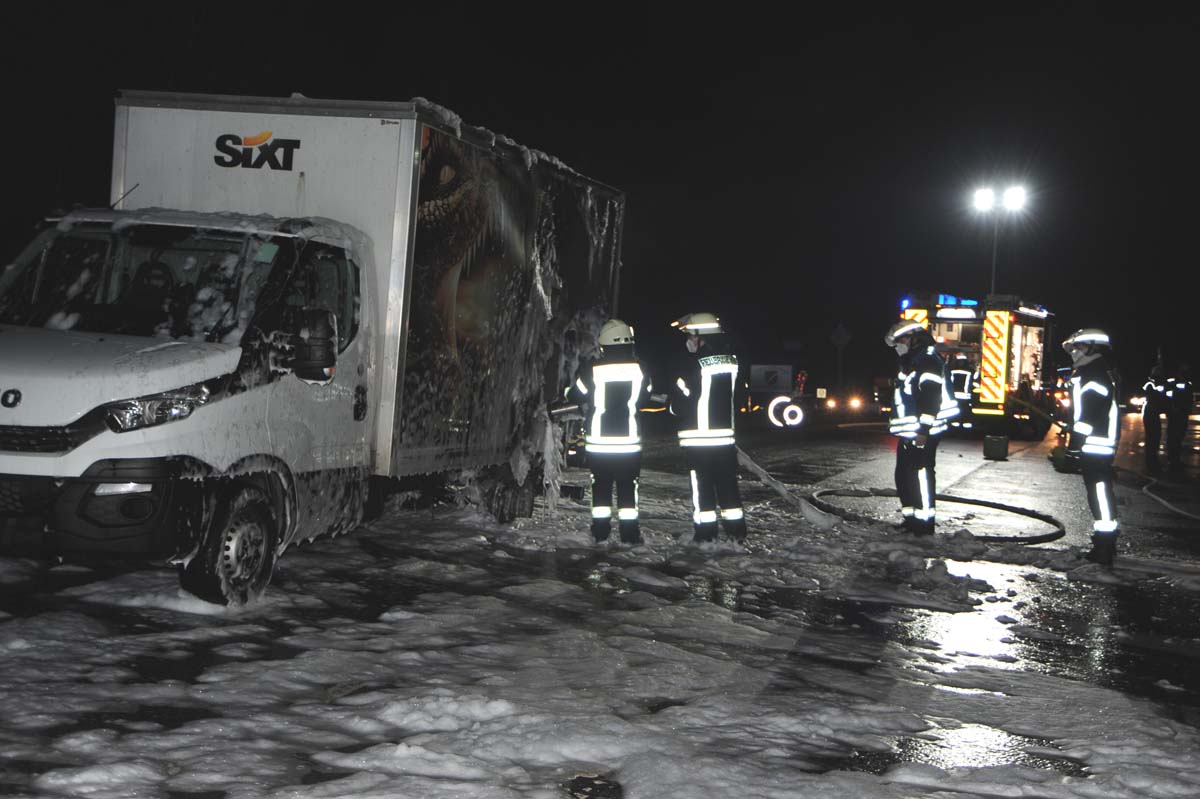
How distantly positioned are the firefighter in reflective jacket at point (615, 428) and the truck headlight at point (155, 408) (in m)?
4.08

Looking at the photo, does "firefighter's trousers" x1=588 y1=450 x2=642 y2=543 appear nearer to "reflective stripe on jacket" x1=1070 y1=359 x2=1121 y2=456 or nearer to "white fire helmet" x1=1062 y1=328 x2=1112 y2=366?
"reflective stripe on jacket" x1=1070 y1=359 x2=1121 y2=456

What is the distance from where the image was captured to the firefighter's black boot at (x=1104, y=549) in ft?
32.6

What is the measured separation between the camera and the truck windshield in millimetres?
6645

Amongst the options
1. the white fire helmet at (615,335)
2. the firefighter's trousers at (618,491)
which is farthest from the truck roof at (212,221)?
the firefighter's trousers at (618,491)

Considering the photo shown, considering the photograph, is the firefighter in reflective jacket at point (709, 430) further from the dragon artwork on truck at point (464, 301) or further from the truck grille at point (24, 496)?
the truck grille at point (24, 496)

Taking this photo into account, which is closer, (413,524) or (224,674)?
(224,674)

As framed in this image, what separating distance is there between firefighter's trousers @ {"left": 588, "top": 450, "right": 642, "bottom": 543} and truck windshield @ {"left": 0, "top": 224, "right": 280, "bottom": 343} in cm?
362

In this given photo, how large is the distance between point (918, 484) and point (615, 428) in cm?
309

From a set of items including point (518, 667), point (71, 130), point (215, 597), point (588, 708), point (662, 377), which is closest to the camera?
point (588, 708)

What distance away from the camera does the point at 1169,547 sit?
11453 mm

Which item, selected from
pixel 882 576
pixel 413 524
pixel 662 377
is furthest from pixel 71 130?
pixel 662 377

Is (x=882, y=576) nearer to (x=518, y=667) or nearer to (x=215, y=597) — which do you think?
(x=518, y=667)

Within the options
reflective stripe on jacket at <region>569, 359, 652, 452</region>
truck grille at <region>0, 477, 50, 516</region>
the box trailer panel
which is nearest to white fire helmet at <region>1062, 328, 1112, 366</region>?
reflective stripe on jacket at <region>569, 359, 652, 452</region>

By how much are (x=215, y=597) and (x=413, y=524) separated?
359 cm
